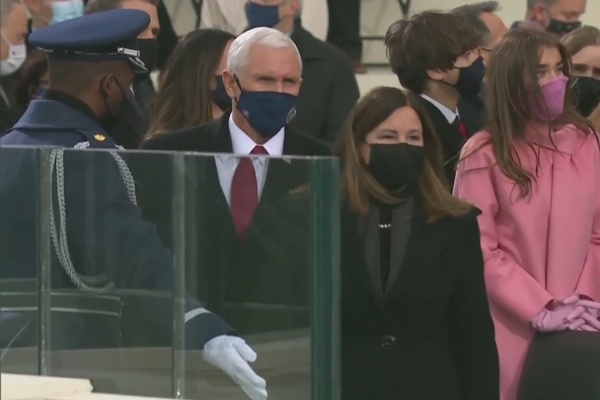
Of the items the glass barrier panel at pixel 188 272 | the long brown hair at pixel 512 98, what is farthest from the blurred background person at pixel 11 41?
the glass barrier panel at pixel 188 272

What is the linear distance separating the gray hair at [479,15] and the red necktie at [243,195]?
260 centimetres

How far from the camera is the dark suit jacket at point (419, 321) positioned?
4.64 metres

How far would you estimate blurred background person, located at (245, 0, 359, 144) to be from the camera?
6598 mm

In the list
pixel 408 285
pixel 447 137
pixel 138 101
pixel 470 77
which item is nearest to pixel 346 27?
pixel 138 101

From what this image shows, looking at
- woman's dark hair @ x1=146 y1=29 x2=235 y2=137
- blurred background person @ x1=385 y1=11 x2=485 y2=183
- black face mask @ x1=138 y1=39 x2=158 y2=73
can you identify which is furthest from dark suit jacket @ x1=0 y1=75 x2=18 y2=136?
blurred background person @ x1=385 y1=11 x2=485 y2=183

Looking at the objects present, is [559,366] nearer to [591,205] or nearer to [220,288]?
[591,205]

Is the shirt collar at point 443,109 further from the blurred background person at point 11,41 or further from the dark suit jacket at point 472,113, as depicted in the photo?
the blurred background person at point 11,41

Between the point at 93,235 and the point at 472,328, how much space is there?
1.15 metres

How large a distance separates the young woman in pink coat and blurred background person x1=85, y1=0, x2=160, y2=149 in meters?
1.18

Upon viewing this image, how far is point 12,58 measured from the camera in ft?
27.3

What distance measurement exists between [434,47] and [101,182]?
213 cm

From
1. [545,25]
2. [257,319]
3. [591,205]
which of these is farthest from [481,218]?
[545,25]

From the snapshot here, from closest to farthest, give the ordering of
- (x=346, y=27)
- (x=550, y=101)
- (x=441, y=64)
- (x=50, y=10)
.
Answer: (x=550, y=101), (x=441, y=64), (x=50, y=10), (x=346, y=27)

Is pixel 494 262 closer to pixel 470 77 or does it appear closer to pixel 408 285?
pixel 408 285
